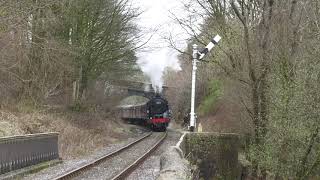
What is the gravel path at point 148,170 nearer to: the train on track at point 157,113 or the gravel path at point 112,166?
the gravel path at point 112,166

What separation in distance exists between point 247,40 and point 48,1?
28.5 feet

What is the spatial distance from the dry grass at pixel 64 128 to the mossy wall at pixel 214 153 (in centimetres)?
494

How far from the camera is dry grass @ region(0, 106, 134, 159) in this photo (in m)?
20.9

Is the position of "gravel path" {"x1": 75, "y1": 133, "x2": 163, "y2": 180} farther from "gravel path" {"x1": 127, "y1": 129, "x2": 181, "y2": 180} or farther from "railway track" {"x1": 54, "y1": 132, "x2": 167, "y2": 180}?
"gravel path" {"x1": 127, "y1": 129, "x2": 181, "y2": 180}

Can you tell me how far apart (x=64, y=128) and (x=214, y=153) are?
24.5 ft

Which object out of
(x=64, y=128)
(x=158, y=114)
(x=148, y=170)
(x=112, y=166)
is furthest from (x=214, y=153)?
(x=158, y=114)

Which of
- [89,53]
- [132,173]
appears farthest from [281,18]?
[89,53]

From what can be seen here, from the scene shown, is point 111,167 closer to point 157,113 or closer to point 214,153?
point 214,153

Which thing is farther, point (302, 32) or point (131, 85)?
point (131, 85)

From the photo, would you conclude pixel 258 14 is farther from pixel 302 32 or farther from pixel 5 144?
pixel 5 144

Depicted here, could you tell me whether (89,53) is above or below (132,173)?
above

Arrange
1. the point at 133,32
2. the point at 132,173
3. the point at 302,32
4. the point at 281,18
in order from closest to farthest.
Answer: the point at 132,173 < the point at 302,32 < the point at 281,18 < the point at 133,32

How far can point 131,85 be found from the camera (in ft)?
174

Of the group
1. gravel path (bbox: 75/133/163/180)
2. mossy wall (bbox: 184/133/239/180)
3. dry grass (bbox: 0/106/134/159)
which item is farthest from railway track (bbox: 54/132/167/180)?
mossy wall (bbox: 184/133/239/180)
